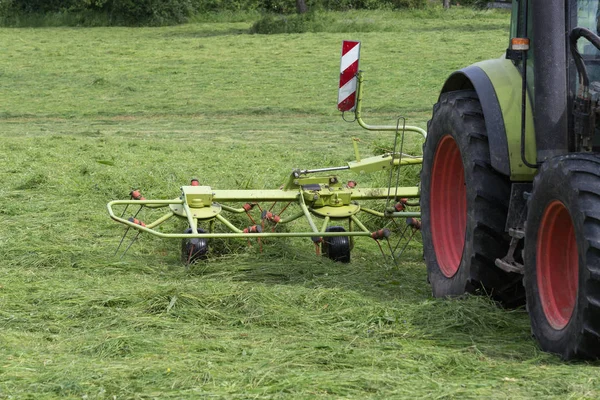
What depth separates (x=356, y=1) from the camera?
149ft

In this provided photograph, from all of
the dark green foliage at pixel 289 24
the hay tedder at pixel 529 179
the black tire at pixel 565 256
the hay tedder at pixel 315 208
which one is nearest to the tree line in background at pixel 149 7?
the dark green foliage at pixel 289 24

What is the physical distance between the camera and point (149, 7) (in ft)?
127

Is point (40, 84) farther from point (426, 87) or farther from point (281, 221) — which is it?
point (281, 221)

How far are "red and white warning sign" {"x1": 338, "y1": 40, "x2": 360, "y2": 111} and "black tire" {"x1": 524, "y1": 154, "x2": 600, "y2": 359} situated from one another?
3259mm

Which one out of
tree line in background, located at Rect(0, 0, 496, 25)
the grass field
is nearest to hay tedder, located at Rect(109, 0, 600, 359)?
the grass field

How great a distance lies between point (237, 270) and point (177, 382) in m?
2.54

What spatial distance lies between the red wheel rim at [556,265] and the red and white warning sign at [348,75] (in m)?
3.29

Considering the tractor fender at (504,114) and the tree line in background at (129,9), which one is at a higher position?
the tractor fender at (504,114)

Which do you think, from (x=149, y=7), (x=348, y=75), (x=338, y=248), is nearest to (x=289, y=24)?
(x=149, y=7)

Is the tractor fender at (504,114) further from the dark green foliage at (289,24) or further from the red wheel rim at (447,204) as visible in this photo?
the dark green foliage at (289,24)

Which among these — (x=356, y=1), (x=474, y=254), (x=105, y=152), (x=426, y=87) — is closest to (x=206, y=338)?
(x=474, y=254)

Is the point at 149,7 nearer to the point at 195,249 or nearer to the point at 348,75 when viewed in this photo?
the point at 348,75

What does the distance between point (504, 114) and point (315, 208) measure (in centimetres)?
246

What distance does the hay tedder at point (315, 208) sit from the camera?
6684mm
